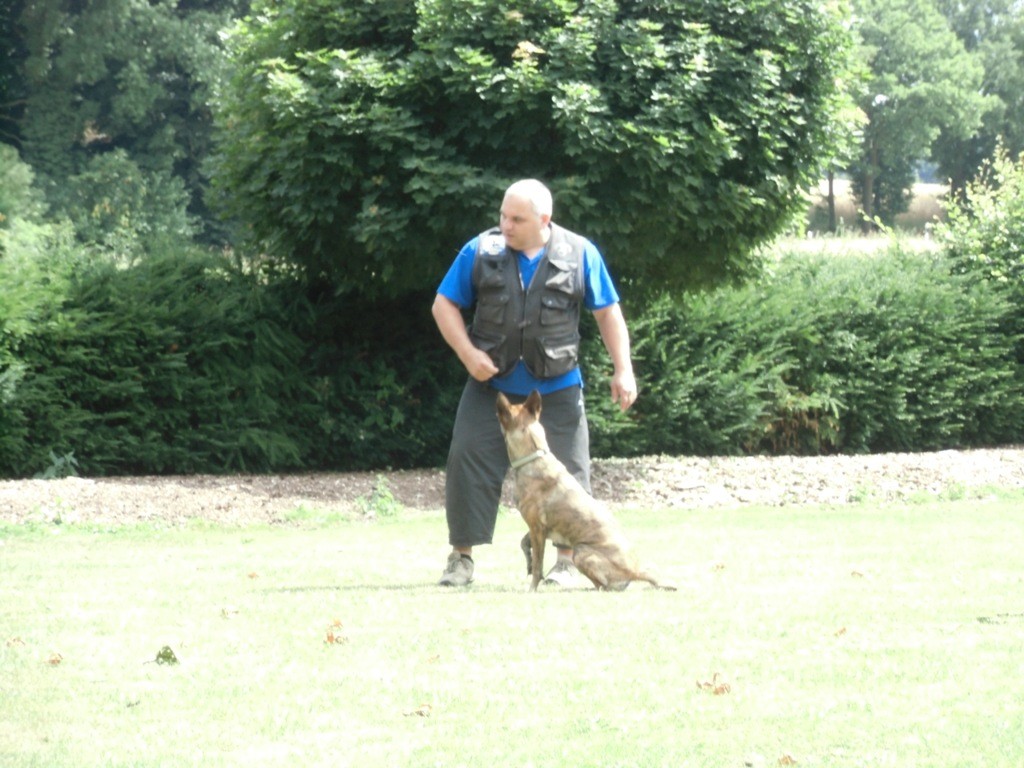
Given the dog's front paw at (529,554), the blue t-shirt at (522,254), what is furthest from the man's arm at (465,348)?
the dog's front paw at (529,554)

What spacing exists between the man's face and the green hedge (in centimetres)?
747

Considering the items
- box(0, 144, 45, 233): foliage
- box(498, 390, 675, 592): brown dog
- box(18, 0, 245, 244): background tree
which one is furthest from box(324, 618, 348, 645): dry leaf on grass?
box(18, 0, 245, 244): background tree

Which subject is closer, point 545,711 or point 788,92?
point 545,711

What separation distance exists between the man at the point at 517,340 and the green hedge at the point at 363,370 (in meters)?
7.10

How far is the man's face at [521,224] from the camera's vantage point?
7.92 m

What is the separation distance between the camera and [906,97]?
8306 centimetres

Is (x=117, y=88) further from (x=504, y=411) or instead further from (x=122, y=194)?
(x=504, y=411)

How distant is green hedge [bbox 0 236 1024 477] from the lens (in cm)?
1461

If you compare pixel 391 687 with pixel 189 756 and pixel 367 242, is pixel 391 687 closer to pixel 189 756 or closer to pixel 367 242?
pixel 189 756

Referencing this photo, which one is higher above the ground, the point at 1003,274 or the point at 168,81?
the point at 168,81

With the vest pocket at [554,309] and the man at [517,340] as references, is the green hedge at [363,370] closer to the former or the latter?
the man at [517,340]

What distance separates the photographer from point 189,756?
4.78 metres

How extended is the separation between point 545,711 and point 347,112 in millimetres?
9422

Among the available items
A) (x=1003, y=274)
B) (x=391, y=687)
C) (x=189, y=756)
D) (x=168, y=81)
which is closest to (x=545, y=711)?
(x=391, y=687)
